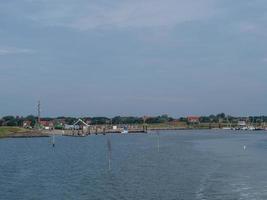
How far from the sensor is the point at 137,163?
8000 centimetres

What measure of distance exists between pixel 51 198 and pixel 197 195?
12.2 metres

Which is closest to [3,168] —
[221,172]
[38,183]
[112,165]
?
[112,165]

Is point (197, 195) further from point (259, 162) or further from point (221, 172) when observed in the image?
point (259, 162)

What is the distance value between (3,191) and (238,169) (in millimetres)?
28431

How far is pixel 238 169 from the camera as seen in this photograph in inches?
2603

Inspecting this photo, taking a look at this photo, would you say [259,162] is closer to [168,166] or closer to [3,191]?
[168,166]

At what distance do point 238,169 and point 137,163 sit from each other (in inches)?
720

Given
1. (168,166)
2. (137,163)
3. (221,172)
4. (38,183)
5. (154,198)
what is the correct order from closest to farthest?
1. (154,198)
2. (38,183)
3. (221,172)
4. (168,166)
5. (137,163)

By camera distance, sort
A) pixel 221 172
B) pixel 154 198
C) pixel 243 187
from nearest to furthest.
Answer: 1. pixel 154 198
2. pixel 243 187
3. pixel 221 172

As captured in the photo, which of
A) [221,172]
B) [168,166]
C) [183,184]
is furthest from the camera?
[168,166]

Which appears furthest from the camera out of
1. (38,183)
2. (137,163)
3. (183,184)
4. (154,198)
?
(137,163)

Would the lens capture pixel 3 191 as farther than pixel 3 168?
No

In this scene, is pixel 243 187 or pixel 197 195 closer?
pixel 197 195

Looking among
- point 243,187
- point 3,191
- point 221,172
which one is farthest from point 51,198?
point 221,172
